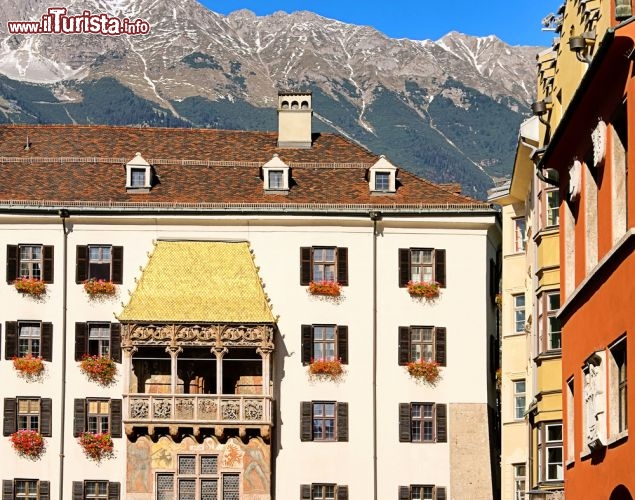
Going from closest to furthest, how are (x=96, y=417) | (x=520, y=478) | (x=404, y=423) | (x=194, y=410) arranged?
(x=520, y=478) → (x=194, y=410) → (x=96, y=417) → (x=404, y=423)

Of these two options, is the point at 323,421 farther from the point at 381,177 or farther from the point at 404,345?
the point at 381,177

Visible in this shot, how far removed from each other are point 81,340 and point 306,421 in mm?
9298

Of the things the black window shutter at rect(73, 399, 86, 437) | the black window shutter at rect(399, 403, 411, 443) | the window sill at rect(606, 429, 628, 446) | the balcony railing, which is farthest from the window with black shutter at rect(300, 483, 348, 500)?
the window sill at rect(606, 429, 628, 446)

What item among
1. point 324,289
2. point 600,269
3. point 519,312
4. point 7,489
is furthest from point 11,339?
point 600,269

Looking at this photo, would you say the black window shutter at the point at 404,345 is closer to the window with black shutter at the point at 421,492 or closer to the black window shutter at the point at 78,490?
the window with black shutter at the point at 421,492

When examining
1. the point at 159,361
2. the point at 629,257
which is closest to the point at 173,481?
the point at 159,361

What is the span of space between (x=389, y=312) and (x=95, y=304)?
1151cm

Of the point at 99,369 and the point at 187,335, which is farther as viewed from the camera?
the point at 99,369

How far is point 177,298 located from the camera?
69.7m

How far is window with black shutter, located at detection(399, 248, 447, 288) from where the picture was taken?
71188 mm

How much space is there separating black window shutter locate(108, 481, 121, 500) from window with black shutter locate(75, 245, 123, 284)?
797 cm

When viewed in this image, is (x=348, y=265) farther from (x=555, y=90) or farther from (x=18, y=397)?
(x=555, y=90)

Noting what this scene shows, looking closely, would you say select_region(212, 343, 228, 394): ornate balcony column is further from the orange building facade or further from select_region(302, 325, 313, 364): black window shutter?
the orange building facade

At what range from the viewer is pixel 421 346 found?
70750 mm
